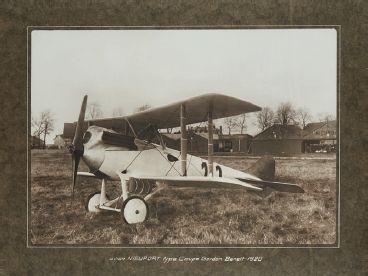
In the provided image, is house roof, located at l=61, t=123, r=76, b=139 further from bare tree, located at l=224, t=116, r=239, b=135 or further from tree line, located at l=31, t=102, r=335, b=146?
bare tree, located at l=224, t=116, r=239, b=135

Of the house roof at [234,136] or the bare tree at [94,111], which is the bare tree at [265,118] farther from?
the bare tree at [94,111]

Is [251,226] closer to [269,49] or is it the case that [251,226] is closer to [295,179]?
[295,179]

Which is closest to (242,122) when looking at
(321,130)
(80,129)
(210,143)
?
(210,143)

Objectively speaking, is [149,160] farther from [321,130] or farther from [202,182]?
[321,130]

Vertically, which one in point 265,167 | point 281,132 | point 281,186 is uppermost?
point 281,132

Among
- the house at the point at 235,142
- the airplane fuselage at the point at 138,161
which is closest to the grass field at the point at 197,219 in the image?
the airplane fuselage at the point at 138,161

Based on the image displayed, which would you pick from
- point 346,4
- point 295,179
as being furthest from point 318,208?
point 346,4
